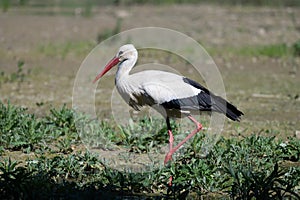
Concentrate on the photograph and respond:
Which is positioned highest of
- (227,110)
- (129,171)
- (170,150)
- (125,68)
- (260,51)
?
(260,51)

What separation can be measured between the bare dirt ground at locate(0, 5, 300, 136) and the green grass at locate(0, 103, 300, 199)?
44.1 inches

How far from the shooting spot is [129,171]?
506cm

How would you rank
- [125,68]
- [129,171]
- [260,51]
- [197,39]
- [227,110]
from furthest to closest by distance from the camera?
1. [197,39]
2. [260,51]
3. [125,68]
4. [227,110]
5. [129,171]

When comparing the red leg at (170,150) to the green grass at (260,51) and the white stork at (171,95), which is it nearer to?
the white stork at (171,95)

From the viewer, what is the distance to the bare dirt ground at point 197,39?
8.28 meters

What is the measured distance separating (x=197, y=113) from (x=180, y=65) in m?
5.15

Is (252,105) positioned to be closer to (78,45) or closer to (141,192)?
(141,192)

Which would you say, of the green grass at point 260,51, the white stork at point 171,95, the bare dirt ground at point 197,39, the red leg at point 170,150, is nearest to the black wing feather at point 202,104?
the white stork at point 171,95

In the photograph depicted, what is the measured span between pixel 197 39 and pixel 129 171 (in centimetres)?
818

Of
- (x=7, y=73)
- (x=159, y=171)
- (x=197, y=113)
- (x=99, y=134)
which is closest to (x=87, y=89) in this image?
(x=7, y=73)

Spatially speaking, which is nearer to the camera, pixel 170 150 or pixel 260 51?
pixel 170 150

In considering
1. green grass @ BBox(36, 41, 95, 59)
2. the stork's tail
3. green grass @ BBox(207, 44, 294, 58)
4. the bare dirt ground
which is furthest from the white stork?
green grass @ BBox(207, 44, 294, 58)

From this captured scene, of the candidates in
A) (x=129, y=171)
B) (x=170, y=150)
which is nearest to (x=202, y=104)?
(x=170, y=150)

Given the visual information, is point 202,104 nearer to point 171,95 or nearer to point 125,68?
point 171,95
